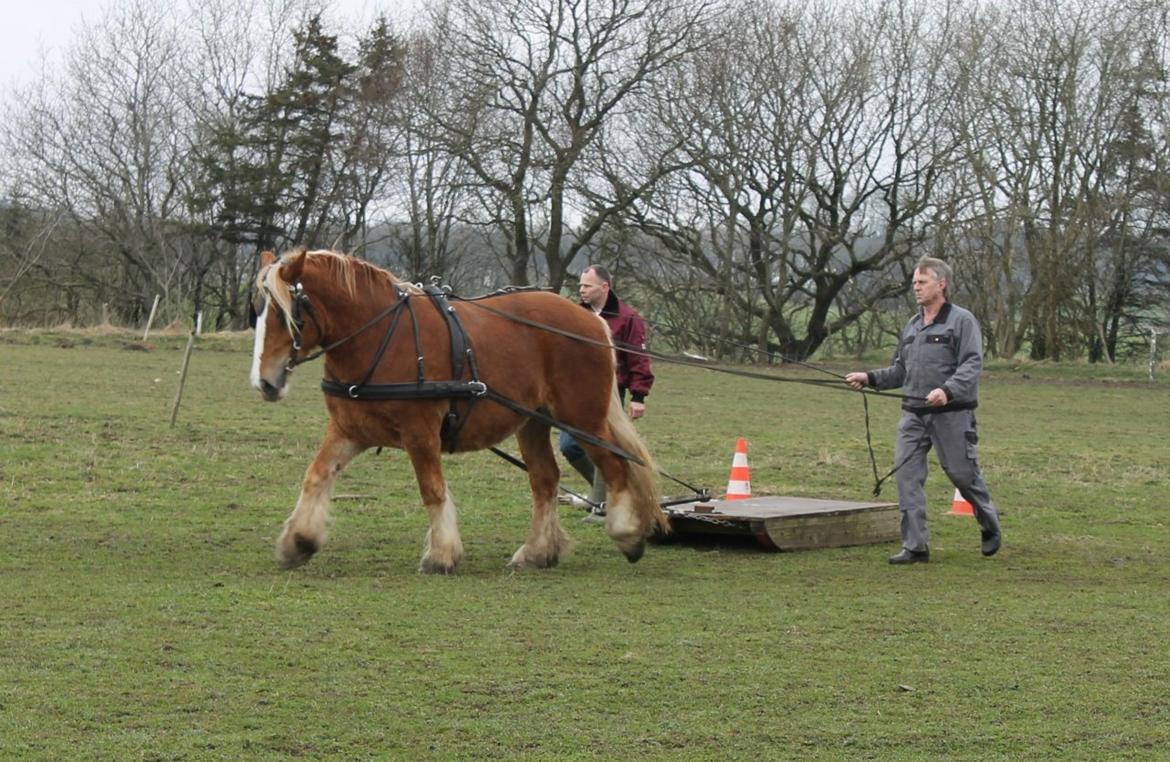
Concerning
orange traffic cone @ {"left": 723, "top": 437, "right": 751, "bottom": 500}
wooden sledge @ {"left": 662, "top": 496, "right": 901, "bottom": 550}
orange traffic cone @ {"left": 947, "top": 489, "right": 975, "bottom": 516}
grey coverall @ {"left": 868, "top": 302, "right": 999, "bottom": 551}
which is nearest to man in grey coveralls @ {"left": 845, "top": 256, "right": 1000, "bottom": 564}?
grey coverall @ {"left": 868, "top": 302, "right": 999, "bottom": 551}

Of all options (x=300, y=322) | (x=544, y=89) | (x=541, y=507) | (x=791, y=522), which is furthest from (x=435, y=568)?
(x=544, y=89)

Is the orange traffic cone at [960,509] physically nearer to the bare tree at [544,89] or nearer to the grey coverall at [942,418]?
the grey coverall at [942,418]

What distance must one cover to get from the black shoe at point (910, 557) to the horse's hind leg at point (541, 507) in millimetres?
2028

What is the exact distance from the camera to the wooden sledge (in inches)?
375

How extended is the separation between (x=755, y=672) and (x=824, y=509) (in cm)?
413

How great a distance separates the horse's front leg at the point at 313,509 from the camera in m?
8.12

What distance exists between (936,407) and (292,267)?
395 cm

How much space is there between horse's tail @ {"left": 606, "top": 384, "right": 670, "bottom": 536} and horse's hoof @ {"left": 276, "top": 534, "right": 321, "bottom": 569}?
1995 millimetres

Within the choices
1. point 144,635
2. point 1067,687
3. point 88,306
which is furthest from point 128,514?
point 88,306

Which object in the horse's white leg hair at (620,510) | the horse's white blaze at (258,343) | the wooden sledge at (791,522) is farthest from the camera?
the wooden sledge at (791,522)

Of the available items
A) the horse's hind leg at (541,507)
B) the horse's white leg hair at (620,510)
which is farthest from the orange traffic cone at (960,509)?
the horse's hind leg at (541,507)

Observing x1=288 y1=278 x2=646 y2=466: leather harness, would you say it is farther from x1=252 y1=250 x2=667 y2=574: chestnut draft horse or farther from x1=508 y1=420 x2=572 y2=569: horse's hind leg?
x1=508 y1=420 x2=572 y2=569: horse's hind leg

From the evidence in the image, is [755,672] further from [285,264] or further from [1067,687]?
[285,264]

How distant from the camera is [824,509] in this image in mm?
10008
